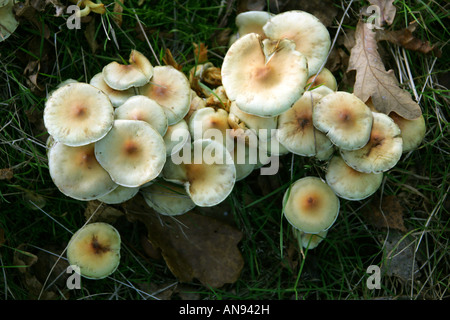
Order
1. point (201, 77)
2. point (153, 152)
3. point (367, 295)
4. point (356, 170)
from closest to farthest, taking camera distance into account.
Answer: point (153, 152)
point (356, 170)
point (201, 77)
point (367, 295)

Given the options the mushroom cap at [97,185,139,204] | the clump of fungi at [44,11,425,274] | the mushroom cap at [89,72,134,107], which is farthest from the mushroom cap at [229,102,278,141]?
the mushroom cap at [97,185,139,204]

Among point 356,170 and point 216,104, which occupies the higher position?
point 216,104

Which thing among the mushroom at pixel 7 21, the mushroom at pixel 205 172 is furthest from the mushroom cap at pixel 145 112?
the mushroom at pixel 7 21

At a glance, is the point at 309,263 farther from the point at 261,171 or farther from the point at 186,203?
the point at 186,203

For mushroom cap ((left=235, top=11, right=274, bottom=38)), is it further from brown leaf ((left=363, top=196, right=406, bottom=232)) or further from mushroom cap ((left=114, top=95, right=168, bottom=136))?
brown leaf ((left=363, top=196, right=406, bottom=232))

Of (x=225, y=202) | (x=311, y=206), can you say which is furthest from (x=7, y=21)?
(x=311, y=206)

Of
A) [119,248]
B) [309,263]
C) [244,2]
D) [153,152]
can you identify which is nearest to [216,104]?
[153,152]

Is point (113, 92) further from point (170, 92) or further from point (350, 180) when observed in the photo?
point (350, 180)

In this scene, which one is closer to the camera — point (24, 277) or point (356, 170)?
point (356, 170)
